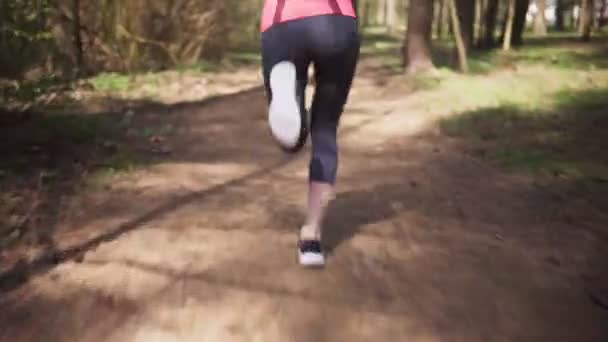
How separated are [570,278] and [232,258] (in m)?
1.60

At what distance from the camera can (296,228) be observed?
3658 millimetres

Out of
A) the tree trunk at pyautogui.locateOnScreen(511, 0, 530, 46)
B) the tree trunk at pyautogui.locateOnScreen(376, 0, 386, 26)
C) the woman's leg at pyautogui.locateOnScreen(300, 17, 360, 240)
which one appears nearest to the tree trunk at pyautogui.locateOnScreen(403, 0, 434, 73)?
the woman's leg at pyautogui.locateOnScreen(300, 17, 360, 240)

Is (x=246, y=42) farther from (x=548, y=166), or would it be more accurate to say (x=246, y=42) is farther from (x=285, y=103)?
(x=285, y=103)

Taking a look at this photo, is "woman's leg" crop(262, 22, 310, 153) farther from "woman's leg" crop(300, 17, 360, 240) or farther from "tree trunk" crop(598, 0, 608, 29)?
"tree trunk" crop(598, 0, 608, 29)

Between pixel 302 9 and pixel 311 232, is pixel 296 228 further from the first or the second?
pixel 302 9

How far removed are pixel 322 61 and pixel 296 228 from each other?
118cm

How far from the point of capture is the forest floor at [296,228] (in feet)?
8.39

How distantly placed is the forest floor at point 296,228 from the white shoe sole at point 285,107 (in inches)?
26.4

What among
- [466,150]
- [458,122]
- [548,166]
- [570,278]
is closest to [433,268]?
[570,278]

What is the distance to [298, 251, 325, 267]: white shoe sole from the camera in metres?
3.06

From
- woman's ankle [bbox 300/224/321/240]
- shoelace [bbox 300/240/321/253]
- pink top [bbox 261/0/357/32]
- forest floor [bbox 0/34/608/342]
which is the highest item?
pink top [bbox 261/0/357/32]

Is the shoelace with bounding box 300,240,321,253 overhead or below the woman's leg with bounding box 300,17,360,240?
below

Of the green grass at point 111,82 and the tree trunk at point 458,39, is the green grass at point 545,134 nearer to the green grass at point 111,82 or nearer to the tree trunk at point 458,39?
the tree trunk at point 458,39

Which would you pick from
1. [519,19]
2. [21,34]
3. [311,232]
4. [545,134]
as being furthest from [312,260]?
[519,19]
